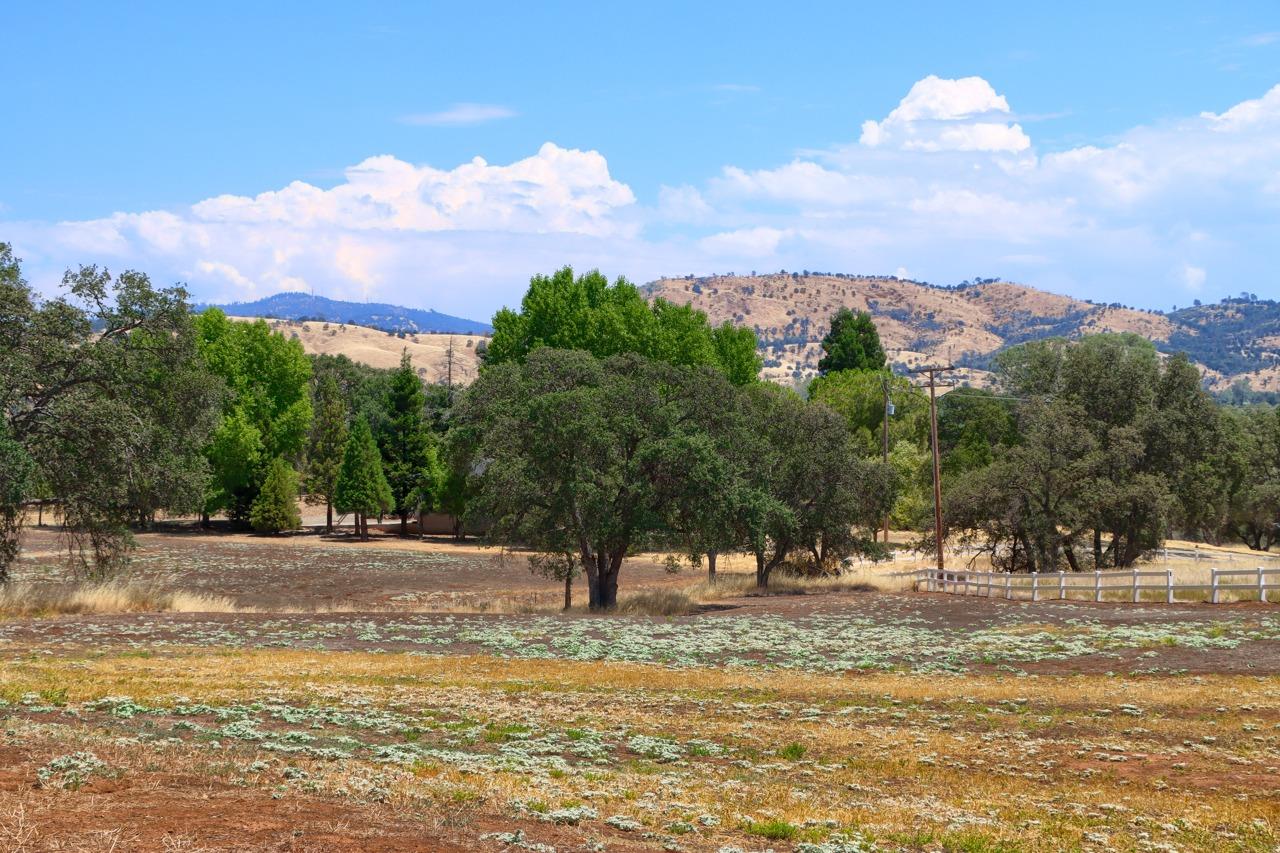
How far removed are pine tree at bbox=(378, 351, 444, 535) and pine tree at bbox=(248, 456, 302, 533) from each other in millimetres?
8700

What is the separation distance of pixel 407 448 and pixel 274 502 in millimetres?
12226

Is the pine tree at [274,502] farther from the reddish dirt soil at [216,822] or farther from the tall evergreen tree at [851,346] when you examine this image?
the reddish dirt soil at [216,822]

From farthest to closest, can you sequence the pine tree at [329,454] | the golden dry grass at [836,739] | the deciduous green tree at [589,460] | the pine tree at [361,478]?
the pine tree at [329,454], the pine tree at [361,478], the deciduous green tree at [589,460], the golden dry grass at [836,739]

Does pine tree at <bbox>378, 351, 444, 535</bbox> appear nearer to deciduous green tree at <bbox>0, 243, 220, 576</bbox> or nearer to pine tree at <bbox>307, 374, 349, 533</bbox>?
pine tree at <bbox>307, 374, 349, 533</bbox>

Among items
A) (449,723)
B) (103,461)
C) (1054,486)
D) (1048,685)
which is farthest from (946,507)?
(449,723)

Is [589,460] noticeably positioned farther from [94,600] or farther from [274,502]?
[274,502]

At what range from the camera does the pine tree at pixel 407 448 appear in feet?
324

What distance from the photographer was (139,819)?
11008mm

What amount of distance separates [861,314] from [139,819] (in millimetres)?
124957

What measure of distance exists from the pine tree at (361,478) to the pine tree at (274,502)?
19.2ft

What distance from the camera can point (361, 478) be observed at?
96.2 meters

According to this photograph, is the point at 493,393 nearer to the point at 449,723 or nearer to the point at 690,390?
the point at 690,390

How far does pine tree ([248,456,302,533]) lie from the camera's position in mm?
99312

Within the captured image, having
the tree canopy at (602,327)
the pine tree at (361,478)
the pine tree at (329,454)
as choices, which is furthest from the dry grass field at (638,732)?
the pine tree at (329,454)
